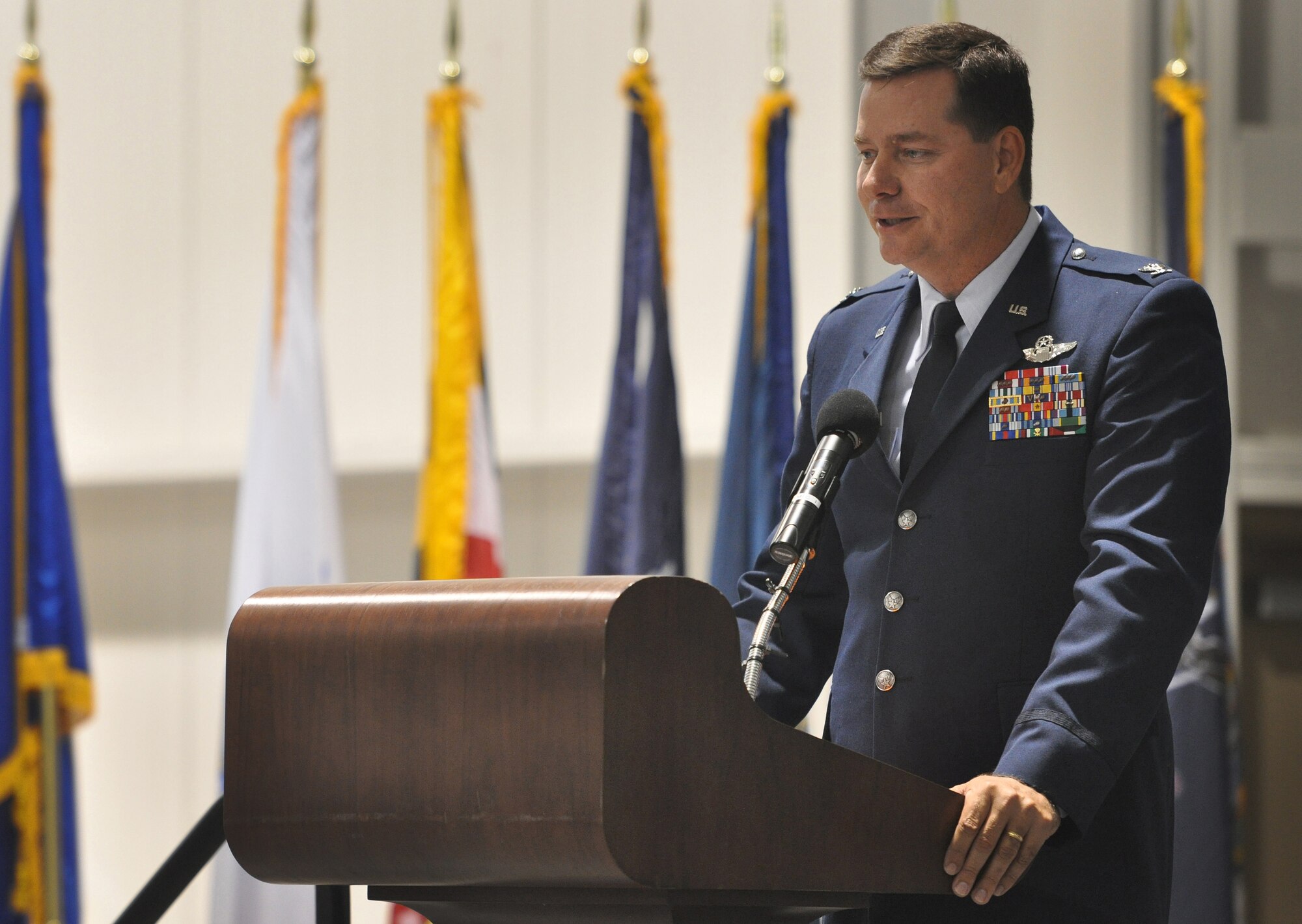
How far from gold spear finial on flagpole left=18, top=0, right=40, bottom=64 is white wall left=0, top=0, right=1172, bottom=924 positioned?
288mm

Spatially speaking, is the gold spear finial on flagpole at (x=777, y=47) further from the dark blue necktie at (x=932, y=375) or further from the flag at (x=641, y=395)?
the dark blue necktie at (x=932, y=375)

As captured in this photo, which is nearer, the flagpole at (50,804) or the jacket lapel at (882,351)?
the jacket lapel at (882,351)

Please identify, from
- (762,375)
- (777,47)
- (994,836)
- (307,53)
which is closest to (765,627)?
(994,836)

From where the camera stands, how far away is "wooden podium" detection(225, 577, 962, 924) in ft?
3.14

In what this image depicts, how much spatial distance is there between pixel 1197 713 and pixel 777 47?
1.66 m

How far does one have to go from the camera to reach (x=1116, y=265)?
143 centimetres

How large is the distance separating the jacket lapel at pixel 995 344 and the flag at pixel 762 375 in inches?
69.3

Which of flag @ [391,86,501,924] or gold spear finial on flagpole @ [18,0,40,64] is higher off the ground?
gold spear finial on flagpole @ [18,0,40,64]

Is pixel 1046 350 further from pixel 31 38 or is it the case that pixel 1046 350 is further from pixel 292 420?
pixel 31 38

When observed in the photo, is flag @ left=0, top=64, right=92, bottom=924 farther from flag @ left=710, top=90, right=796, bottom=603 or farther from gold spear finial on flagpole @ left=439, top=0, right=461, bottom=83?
flag @ left=710, top=90, right=796, bottom=603

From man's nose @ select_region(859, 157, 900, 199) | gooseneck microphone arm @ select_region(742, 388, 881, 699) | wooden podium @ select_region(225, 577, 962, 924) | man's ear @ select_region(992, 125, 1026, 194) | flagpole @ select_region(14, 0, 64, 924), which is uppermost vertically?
A: man's ear @ select_region(992, 125, 1026, 194)

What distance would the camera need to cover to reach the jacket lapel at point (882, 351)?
148cm

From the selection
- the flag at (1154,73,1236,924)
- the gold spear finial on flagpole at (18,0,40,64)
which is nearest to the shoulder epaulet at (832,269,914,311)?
the flag at (1154,73,1236,924)

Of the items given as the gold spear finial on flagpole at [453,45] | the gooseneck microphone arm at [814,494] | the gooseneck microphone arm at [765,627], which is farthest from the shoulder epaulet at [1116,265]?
the gold spear finial on flagpole at [453,45]
